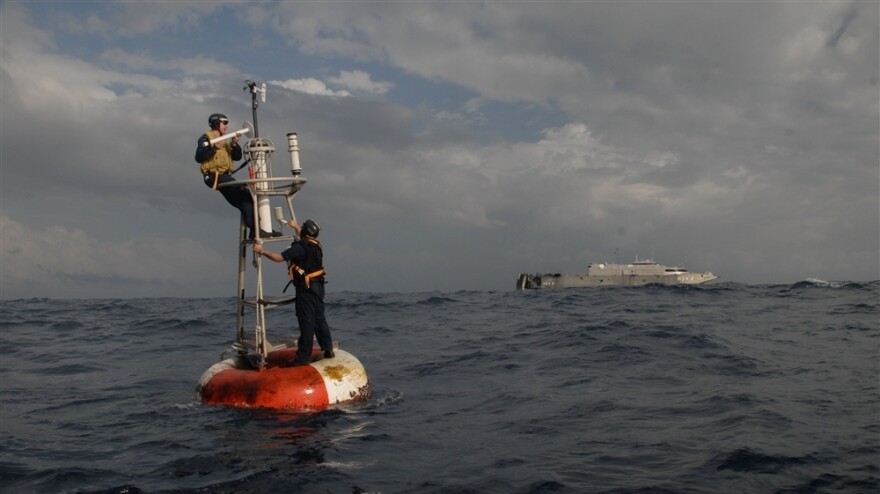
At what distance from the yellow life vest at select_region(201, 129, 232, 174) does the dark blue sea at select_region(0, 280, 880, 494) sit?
369cm

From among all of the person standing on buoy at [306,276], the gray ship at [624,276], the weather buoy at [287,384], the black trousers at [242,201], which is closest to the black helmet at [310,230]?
the person standing on buoy at [306,276]

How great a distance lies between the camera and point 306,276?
11.0m

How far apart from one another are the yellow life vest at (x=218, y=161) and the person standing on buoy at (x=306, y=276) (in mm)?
1298

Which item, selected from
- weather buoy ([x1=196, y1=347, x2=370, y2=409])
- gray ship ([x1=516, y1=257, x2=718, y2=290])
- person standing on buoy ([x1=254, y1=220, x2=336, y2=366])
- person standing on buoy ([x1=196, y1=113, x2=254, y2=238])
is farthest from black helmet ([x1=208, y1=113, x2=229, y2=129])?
gray ship ([x1=516, y1=257, x2=718, y2=290])

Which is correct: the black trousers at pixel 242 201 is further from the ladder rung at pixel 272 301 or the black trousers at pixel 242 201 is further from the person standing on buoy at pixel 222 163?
the ladder rung at pixel 272 301

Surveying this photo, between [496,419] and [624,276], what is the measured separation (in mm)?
69332

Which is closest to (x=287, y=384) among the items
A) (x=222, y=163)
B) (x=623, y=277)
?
(x=222, y=163)

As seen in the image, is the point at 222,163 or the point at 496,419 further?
the point at 222,163

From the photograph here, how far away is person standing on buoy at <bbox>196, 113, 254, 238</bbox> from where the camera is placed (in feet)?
35.4

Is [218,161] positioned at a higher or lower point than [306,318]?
higher

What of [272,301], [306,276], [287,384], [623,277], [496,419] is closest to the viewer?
[496,419]

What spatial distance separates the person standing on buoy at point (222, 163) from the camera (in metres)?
10.8

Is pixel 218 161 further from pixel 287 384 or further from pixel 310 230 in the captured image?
pixel 287 384

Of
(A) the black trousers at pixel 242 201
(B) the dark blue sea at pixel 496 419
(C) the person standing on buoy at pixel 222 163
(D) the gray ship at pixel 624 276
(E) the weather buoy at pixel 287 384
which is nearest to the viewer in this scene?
(B) the dark blue sea at pixel 496 419
